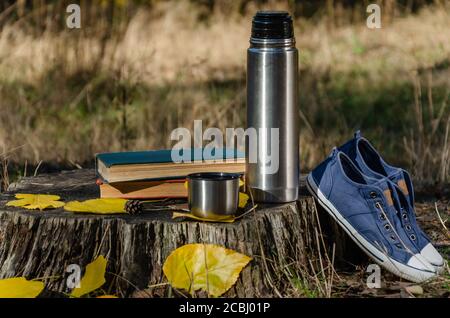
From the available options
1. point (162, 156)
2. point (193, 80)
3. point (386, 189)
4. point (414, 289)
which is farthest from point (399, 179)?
point (193, 80)

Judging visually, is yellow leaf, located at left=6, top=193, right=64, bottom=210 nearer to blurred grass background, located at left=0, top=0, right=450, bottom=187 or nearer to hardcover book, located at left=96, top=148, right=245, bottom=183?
hardcover book, located at left=96, top=148, right=245, bottom=183

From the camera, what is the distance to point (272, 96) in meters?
3.16

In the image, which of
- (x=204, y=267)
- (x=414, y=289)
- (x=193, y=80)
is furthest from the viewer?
(x=193, y=80)

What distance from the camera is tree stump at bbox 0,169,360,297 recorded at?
3.06 m

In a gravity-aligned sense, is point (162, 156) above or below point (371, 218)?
above

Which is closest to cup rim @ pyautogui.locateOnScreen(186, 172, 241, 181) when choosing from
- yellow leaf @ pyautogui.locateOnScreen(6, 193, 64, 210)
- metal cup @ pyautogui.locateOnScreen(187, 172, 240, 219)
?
metal cup @ pyautogui.locateOnScreen(187, 172, 240, 219)

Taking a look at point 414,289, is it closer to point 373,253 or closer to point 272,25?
point 373,253

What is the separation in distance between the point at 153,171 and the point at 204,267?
491 millimetres

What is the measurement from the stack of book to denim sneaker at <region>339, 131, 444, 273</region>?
507 millimetres

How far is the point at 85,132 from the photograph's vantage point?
6062mm
